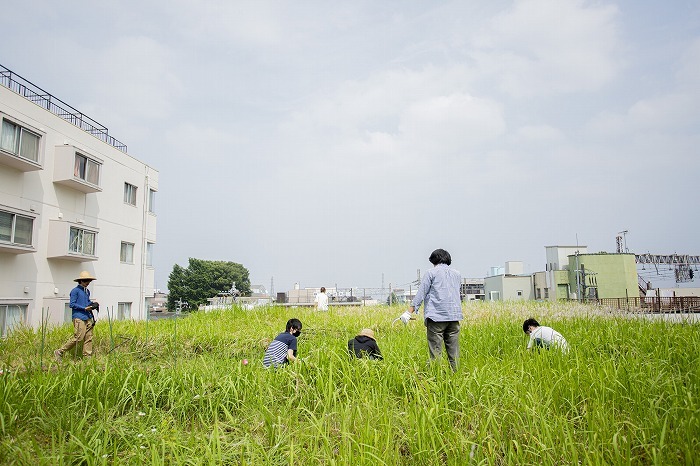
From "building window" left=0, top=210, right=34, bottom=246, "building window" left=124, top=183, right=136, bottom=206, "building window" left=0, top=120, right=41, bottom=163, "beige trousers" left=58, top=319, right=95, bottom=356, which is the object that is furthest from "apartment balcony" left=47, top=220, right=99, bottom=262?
"beige trousers" left=58, top=319, right=95, bottom=356

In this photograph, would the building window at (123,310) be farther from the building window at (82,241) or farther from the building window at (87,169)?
the building window at (87,169)

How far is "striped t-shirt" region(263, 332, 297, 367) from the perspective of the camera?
21.1ft

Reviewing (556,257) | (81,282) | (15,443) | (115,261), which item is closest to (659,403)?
(15,443)

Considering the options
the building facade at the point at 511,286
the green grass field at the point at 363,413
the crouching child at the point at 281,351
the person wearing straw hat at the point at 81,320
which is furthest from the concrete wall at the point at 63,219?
the building facade at the point at 511,286

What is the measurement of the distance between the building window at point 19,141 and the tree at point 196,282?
52223 mm

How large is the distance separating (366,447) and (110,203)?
24.5m

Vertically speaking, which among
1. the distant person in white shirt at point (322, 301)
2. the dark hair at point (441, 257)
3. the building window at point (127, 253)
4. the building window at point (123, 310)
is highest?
the building window at point (127, 253)

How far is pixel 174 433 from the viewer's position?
4172 millimetres

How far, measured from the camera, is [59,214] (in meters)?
20.1

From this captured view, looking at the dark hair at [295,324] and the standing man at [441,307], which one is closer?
the standing man at [441,307]

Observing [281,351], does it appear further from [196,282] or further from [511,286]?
[196,282]

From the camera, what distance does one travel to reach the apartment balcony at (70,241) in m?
19.4

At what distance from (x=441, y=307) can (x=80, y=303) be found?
26.5ft

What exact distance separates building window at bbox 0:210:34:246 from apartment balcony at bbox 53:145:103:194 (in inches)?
96.1
